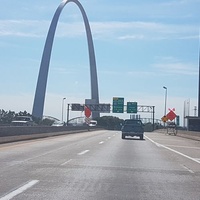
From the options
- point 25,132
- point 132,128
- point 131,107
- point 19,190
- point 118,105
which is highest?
point 118,105

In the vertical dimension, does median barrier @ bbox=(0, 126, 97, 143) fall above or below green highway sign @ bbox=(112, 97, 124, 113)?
below

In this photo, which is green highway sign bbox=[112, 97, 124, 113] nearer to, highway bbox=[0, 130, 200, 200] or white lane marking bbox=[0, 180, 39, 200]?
highway bbox=[0, 130, 200, 200]

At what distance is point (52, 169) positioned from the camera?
17141 mm

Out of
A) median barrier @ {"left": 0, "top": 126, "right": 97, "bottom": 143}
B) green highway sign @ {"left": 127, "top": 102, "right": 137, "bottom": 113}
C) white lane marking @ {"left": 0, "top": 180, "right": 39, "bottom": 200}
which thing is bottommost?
white lane marking @ {"left": 0, "top": 180, "right": 39, "bottom": 200}

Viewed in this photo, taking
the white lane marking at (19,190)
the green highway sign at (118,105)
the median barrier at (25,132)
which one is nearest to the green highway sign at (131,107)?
the green highway sign at (118,105)

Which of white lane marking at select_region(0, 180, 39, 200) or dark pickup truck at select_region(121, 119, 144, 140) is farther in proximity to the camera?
dark pickup truck at select_region(121, 119, 144, 140)

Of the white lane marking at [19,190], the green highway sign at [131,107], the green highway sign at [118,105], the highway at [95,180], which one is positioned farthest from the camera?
the green highway sign at [131,107]

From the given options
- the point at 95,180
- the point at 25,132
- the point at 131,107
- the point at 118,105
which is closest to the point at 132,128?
the point at 25,132

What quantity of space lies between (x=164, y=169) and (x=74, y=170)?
3.60 metres

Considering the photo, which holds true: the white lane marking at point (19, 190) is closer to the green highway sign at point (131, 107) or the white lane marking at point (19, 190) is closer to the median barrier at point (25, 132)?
the median barrier at point (25, 132)

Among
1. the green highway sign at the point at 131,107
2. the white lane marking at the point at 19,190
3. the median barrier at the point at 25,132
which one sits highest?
the green highway sign at the point at 131,107

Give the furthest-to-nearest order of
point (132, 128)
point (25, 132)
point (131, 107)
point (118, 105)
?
point (131, 107)
point (118, 105)
point (132, 128)
point (25, 132)

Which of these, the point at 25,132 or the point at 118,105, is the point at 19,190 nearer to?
the point at 25,132

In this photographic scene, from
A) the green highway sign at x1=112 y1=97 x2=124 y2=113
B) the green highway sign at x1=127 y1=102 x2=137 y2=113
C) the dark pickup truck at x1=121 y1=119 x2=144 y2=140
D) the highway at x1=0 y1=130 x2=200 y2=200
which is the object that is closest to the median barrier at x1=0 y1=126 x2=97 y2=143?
the dark pickup truck at x1=121 y1=119 x2=144 y2=140
